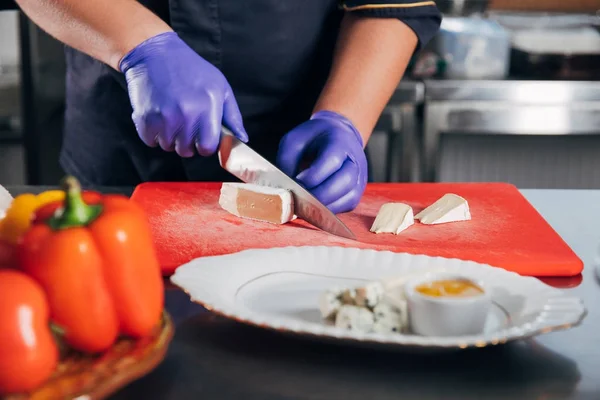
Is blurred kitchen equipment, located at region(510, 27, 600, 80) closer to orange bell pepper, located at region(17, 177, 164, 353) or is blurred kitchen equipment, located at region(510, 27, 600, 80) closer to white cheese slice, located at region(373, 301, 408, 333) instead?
white cheese slice, located at region(373, 301, 408, 333)

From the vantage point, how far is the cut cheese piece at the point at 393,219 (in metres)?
1.32

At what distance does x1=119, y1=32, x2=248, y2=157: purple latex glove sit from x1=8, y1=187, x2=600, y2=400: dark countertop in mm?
531

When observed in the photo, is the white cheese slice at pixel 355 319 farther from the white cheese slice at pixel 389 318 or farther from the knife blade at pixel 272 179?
the knife blade at pixel 272 179

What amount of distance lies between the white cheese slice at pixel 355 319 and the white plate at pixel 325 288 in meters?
0.02

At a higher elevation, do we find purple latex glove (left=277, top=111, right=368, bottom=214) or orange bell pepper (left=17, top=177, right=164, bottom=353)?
orange bell pepper (left=17, top=177, right=164, bottom=353)

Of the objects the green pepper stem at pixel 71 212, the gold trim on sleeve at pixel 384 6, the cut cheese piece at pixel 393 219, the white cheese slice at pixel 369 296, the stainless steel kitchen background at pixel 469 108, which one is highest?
the gold trim on sleeve at pixel 384 6

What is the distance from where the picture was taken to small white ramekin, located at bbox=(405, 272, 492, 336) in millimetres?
797

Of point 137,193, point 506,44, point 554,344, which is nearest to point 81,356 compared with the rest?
point 554,344

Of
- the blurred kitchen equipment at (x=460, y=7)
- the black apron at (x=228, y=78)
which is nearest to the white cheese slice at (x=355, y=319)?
the black apron at (x=228, y=78)

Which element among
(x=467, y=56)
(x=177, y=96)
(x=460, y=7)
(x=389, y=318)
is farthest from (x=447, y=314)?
(x=460, y=7)

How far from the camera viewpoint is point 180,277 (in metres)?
0.91

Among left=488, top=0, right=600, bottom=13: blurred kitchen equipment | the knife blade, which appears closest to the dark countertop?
the knife blade

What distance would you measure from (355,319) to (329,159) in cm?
65

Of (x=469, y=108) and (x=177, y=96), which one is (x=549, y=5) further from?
(x=177, y=96)
